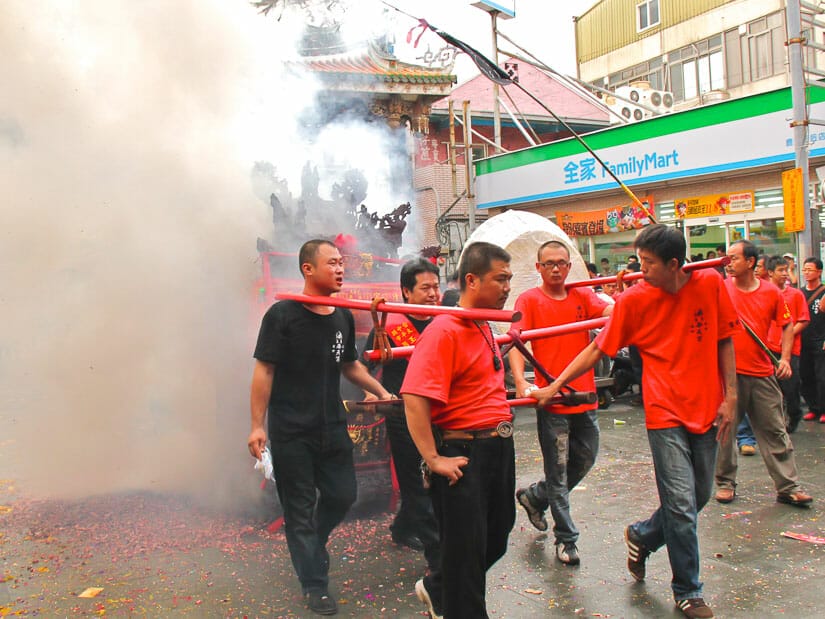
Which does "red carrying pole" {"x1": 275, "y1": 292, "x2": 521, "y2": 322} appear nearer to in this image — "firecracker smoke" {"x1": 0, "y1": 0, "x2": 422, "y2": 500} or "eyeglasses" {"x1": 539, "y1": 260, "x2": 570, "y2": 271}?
"eyeglasses" {"x1": 539, "y1": 260, "x2": 570, "y2": 271}

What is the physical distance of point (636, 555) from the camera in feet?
13.4

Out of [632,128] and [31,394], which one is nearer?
[31,394]

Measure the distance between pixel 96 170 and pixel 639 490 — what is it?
14.7 feet

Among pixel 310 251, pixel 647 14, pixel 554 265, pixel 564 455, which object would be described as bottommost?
pixel 564 455

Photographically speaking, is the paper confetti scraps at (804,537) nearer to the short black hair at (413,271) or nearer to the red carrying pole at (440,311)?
the short black hair at (413,271)

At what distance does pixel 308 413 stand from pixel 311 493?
0.41m

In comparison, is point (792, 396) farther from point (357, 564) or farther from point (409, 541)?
point (357, 564)

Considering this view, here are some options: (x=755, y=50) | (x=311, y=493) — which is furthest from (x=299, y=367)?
(x=755, y=50)

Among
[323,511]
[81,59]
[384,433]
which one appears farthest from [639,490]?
[81,59]

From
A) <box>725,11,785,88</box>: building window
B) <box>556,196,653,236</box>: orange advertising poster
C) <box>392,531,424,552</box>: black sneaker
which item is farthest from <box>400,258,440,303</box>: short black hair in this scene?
<box>725,11,785,88</box>: building window

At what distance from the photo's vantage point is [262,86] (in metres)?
6.65

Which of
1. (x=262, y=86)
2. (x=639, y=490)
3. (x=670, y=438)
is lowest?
(x=639, y=490)

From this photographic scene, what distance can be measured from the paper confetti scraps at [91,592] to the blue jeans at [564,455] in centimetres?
240

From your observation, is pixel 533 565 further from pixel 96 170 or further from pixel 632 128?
pixel 632 128
